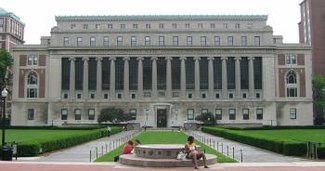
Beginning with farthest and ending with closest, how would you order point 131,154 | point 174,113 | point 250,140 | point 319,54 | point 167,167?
point 319,54 < point 174,113 < point 250,140 < point 131,154 < point 167,167

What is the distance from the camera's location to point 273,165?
85.4 ft

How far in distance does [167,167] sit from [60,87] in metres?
85.5

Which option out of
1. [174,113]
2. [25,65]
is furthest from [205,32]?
[25,65]

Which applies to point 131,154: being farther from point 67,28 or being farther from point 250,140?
point 67,28

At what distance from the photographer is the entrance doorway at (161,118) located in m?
107

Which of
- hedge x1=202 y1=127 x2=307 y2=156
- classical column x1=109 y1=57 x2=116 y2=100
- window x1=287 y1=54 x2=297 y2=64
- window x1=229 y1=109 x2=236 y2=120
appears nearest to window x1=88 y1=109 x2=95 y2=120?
classical column x1=109 y1=57 x2=116 y2=100

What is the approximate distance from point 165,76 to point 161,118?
385 inches

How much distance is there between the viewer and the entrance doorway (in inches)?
4194

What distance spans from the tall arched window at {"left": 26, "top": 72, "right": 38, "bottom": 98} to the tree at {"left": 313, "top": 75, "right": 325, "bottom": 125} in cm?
6553

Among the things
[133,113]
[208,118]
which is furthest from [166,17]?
[208,118]

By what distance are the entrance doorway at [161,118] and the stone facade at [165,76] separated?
23 cm

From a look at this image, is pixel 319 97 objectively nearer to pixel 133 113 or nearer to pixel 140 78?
pixel 140 78

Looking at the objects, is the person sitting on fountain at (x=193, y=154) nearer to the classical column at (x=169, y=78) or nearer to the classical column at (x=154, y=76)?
the classical column at (x=169, y=78)

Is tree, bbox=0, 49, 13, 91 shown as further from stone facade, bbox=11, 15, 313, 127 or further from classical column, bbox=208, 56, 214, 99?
classical column, bbox=208, 56, 214, 99
